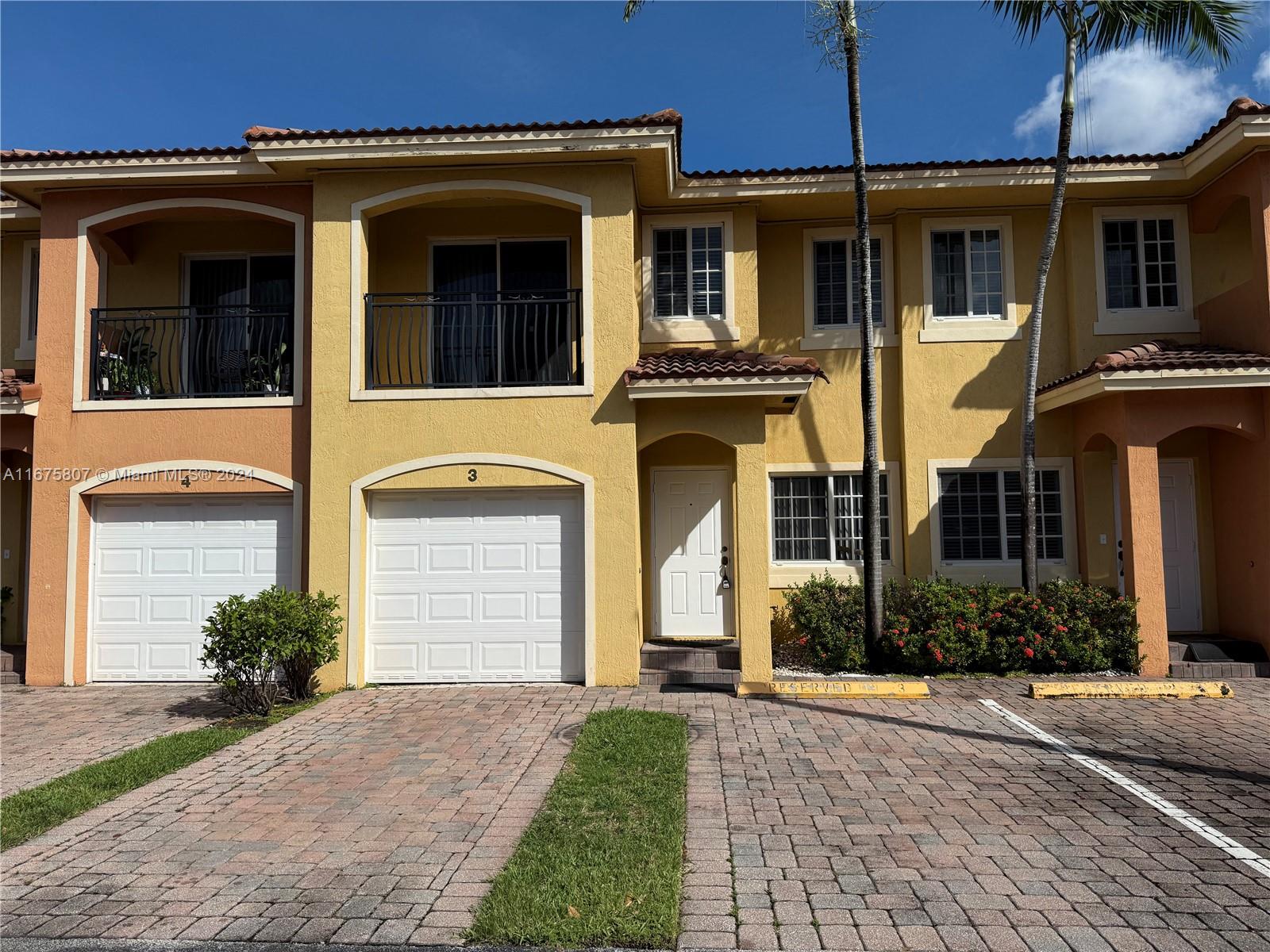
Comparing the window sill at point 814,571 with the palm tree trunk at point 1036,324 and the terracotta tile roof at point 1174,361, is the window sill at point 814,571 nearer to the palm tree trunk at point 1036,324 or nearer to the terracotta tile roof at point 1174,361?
the palm tree trunk at point 1036,324

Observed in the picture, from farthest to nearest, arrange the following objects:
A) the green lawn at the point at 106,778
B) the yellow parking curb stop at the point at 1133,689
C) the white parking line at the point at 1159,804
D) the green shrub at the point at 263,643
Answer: the yellow parking curb stop at the point at 1133,689 < the green shrub at the point at 263,643 < the green lawn at the point at 106,778 < the white parking line at the point at 1159,804

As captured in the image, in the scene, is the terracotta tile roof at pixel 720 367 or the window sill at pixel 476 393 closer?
the terracotta tile roof at pixel 720 367

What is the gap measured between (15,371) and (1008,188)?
13.4 meters

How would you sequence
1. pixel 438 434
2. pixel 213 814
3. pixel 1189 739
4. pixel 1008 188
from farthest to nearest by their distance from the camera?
pixel 1008 188, pixel 438 434, pixel 1189 739, pixel 213 814

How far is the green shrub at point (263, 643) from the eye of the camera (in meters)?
8.59

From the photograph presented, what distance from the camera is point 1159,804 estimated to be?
5.72m

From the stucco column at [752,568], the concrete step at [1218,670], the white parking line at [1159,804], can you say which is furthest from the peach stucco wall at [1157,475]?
the stucco column at [752,568]

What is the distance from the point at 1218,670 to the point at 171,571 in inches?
503

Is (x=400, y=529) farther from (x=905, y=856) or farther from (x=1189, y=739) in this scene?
(x=1189, y=739)

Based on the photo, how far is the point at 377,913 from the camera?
13.8 feet

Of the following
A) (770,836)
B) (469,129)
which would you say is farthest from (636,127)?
(770,836)

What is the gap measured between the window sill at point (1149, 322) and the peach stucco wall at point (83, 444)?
34.6 ft

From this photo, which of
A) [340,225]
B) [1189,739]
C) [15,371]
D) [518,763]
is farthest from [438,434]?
[1189,739]

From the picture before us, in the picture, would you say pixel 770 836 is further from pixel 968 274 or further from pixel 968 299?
pixel 968 274
